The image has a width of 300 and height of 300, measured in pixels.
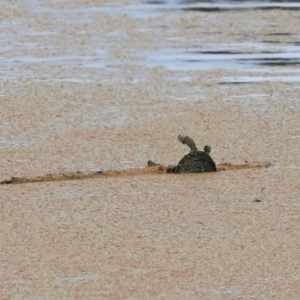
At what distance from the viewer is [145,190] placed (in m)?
3.51

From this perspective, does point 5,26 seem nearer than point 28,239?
No

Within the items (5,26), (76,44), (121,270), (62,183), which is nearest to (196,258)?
(121,270)

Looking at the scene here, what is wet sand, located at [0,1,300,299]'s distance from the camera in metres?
2.71

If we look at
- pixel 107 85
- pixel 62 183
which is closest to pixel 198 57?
pixel 107 85

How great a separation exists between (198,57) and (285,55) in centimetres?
43

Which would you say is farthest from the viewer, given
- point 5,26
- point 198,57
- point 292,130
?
point 5,26

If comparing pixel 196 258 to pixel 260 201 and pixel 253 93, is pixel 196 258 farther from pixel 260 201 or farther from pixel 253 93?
pixel 253 93

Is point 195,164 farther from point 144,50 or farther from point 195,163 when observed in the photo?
point 144,50

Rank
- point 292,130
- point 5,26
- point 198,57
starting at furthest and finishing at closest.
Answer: point 5,26 → point 198,57 → point 292,130

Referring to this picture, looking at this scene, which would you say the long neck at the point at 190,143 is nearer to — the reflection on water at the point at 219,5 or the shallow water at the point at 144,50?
the shallow water at the point at 144,50

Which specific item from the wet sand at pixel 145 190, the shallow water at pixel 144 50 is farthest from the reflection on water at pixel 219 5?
the wet sand at pixel 145 190

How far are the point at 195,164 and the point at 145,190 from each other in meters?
0.24

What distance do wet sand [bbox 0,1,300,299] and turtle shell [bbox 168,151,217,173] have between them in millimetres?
31

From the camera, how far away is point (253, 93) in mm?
4910
